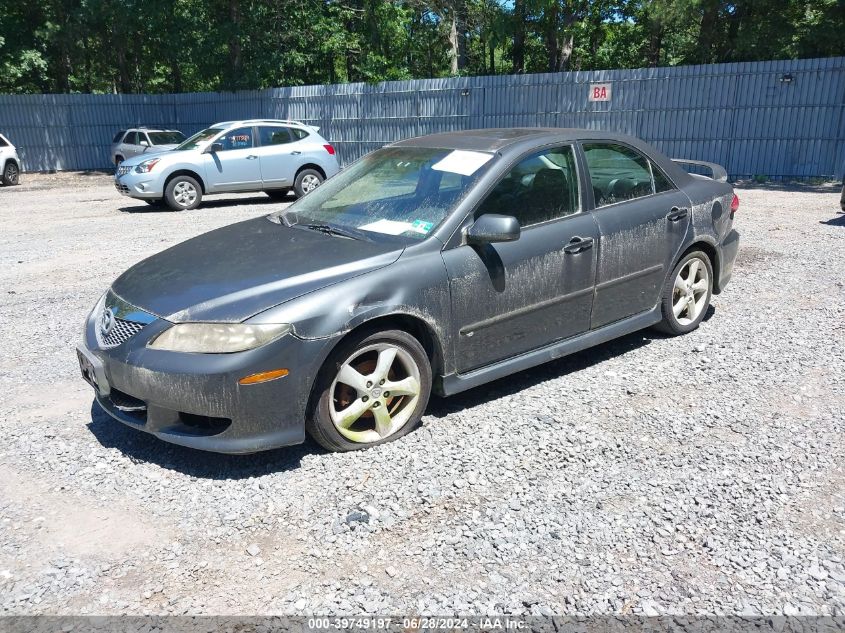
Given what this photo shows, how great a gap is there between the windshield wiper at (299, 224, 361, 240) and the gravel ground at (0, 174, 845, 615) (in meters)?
→ 1.17

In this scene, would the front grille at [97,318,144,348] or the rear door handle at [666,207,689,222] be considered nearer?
the front grille at [97,318,144,348]

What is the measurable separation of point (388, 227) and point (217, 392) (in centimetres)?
143

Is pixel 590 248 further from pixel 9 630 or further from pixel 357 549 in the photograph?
pixel 9 630

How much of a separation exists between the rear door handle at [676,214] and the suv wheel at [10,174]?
19024 millimetres

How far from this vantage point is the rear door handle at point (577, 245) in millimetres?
4500

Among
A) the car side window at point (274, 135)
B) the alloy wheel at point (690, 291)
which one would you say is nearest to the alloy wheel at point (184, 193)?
the car side window at point (274, 135)

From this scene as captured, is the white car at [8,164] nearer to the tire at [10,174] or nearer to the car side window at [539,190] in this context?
the tire at [10,174]

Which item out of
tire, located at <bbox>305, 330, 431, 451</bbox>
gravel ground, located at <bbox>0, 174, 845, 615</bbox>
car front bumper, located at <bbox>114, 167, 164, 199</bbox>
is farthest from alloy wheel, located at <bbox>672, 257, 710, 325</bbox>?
car front bumper, located at <bbox>114, 167, 164, 199</bbox>

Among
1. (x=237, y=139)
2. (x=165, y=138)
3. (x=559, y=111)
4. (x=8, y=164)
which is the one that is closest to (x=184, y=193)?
(x=237, y=139)

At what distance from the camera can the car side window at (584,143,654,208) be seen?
4820mm

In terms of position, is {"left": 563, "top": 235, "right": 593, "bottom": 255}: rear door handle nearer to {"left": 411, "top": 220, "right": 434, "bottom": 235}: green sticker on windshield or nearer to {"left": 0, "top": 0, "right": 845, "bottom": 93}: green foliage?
{"left": 411, "top": 220, "right": 434, "bottom": 235}: green sticker on windshield

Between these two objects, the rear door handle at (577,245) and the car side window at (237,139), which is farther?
the car side window at (237,139)

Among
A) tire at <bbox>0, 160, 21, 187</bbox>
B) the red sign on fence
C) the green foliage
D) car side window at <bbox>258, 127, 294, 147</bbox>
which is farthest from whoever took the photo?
the green foliage

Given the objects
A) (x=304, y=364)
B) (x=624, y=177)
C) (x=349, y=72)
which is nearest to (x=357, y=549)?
(x=304, y=364)
